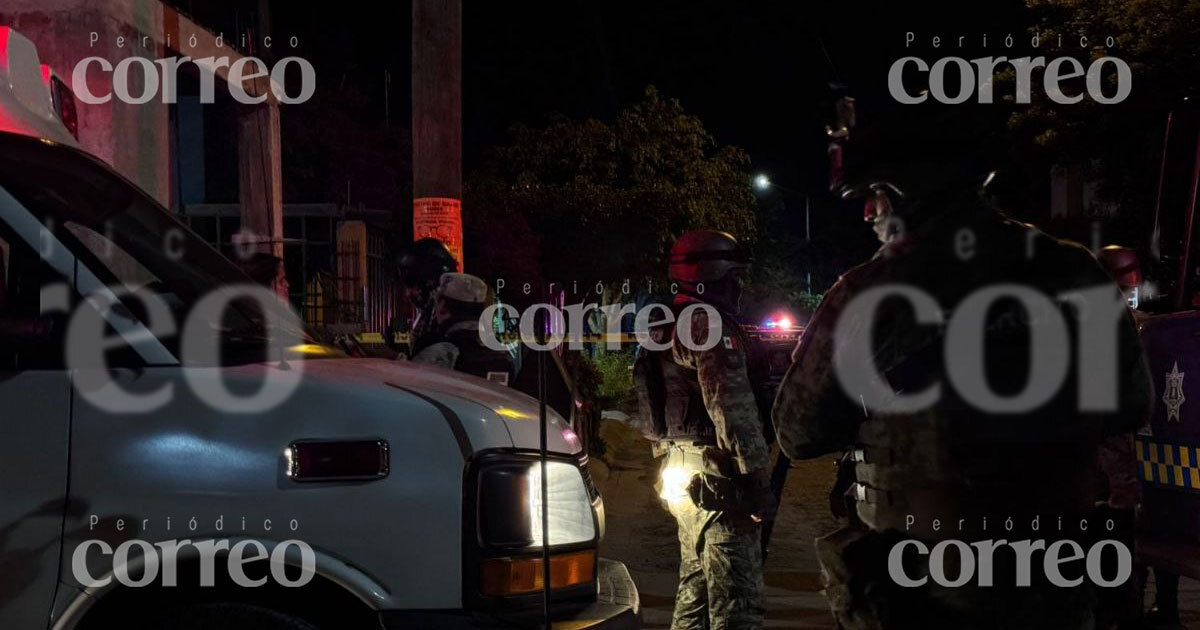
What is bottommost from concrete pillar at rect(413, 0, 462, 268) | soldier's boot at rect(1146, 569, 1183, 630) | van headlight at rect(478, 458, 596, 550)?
soldier's boot at rect(1146, 569, 1183, 630)

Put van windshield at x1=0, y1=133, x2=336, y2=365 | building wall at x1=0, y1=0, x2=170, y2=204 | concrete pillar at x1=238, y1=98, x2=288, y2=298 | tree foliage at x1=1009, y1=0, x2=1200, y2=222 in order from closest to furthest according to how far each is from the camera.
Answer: van windshield at x1=0, y1=133, x2=336, y2=365 → building wall at x1=0, y1=0, x2=170, y2=204 → concrete pillar at x1=238, y1=98, x2=288, y2=298 → tree foliage at x1=1009, y1=0, x2=1200, y2=222

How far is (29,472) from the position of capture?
2895 millimetres

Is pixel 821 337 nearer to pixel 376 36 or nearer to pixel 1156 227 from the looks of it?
pixel 1156 227

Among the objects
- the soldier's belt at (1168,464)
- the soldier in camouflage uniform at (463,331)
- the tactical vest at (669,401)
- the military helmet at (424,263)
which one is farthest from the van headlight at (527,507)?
the military helmet at (424,263)

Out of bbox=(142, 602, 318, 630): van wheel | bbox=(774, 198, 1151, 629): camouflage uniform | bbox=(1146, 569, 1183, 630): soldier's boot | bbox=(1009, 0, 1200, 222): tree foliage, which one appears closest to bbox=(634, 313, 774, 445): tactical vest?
bbox=(1146, 569, 1183, 630): soldier's boot

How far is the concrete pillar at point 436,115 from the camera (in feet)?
29.9

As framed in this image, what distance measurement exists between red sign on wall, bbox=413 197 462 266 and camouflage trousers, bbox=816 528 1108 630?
21.9ft

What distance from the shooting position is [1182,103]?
6289 millimetres

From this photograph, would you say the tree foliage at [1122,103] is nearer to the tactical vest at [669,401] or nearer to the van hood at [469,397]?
the tactical vest at [669,401]

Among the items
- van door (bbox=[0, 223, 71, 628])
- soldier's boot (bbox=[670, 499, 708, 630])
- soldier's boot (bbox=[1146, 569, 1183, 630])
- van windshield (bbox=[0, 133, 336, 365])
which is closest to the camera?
van door (bbox=[0, 223, 71, 628])

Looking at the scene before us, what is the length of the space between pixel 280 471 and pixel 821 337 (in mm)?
1367

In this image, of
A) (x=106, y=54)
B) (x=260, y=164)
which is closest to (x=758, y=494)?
(x=106, y=54)

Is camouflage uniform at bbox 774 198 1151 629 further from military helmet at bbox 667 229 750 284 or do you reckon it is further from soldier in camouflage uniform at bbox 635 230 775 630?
military helmet at bbox 667 229 750 284

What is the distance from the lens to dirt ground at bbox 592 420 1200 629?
682 cm
